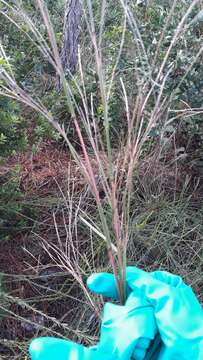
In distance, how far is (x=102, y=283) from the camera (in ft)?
4.56

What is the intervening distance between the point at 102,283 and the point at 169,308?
23 cm

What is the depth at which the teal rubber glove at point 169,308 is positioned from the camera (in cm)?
116

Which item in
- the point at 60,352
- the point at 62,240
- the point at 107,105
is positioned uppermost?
the point at 107,105

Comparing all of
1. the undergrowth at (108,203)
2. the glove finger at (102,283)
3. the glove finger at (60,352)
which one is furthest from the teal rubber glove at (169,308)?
the undergrowth at (108,203)

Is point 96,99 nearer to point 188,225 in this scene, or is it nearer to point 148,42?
point 148,42

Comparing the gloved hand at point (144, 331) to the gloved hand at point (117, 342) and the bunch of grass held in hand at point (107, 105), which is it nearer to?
the gloved hand at point (117, 342)

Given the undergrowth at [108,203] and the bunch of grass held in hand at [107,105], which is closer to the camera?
the bunch of grass held in hand at [107,105]

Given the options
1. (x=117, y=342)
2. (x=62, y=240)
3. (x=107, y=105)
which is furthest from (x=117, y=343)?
(x=62, y=240)

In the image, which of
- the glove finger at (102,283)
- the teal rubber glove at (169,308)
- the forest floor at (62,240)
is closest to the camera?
the teal rubber glove at (169,308)

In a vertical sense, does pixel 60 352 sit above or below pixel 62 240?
above

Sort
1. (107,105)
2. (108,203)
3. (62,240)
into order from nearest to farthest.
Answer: (107,105), (108,203), (62,240)

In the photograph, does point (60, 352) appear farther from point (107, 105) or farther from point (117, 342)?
point (107, 105)

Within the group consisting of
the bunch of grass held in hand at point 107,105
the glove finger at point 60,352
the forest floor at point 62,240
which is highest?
the bunch of grass held in hand at point 107,105

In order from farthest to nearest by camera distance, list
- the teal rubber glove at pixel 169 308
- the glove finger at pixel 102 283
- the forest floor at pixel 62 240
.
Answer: the forest floor at pixel 62 240
the glove finger at pixel 102 283
the teal rubber glove at pixel 169 308
